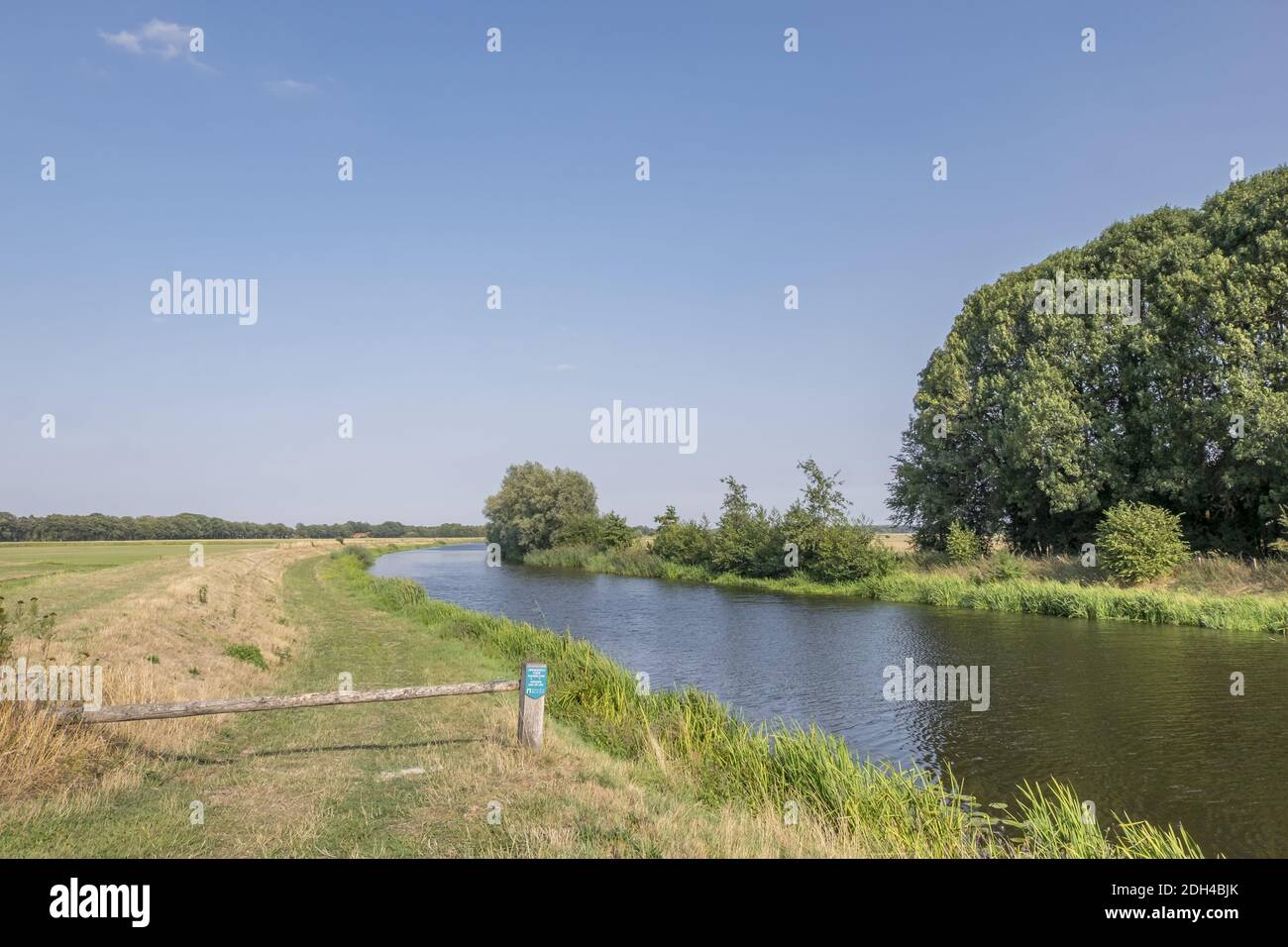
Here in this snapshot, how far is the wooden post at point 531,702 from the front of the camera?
964 cm

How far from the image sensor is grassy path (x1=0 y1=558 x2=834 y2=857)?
21.0 feet

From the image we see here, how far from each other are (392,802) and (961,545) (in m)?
36.7

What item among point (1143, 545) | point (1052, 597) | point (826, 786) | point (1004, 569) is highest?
point (1143, 545)

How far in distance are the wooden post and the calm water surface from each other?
20.5 feet

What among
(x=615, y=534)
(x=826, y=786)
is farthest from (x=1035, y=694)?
(x=615, y=534)

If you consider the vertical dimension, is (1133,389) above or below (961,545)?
above

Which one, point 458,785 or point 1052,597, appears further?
point 1052,597

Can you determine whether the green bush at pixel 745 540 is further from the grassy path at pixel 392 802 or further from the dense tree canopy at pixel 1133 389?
the grassy path at pixel 392 802

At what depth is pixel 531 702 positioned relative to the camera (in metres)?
9.73

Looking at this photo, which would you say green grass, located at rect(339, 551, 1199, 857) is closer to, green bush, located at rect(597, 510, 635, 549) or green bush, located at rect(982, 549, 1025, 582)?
green bush, located at rect(982, 549, 1025, 582)

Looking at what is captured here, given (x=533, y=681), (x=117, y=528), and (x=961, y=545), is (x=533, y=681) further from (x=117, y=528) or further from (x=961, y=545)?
(x=117, y=528)

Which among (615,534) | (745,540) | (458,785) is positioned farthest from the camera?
(615,534)

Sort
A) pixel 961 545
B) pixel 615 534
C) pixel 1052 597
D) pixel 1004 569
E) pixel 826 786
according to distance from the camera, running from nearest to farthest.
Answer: pixel 826 786 < pixel 1052 597 < pixel 1004 569 < pixel 961 545 < pixel 615 534
